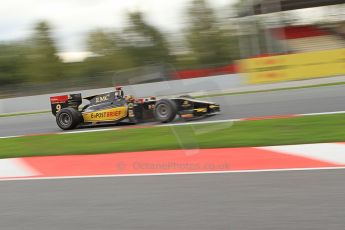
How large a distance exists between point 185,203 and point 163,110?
5.81m

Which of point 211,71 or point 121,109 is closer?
point 121,109

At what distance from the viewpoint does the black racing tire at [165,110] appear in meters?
9.94

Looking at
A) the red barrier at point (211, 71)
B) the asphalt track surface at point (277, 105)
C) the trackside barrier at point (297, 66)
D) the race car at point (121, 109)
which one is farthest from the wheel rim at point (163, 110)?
the trackside barrier at point (297, 66)

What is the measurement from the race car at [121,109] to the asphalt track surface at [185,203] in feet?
11.9

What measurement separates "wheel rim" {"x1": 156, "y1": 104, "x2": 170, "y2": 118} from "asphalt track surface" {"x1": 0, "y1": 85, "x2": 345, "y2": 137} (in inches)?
34.3

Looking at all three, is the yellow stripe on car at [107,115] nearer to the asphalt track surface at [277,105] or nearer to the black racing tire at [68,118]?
the black racing tire at [68,118]

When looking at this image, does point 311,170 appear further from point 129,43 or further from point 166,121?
point 129,43

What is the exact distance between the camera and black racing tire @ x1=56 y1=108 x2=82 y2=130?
1170cm

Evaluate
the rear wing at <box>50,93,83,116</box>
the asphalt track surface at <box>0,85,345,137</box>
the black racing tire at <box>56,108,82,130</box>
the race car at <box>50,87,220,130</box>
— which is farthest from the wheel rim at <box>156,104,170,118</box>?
the rear wing at <box>50,93,83,116</box>

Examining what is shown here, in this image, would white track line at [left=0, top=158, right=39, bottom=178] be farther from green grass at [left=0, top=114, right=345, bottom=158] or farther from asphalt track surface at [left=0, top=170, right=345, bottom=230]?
asphalt track surface at [left=0, top=170, right=345, bottom=230]

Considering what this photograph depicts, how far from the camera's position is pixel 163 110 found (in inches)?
408

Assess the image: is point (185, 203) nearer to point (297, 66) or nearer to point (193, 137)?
point (193, 137)

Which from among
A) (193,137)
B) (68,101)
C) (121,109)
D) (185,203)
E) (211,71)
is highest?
(68,101)

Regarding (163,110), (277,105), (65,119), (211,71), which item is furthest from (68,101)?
(211,71)
